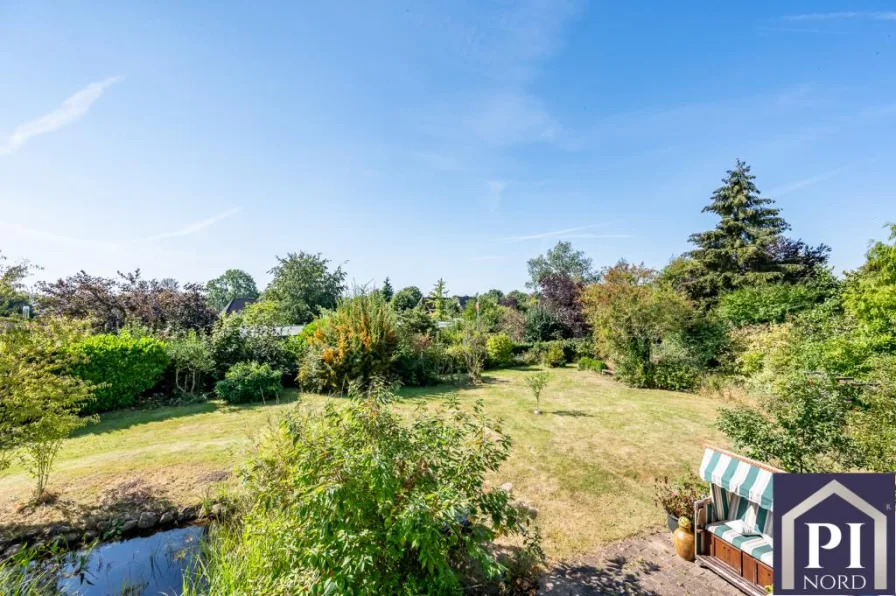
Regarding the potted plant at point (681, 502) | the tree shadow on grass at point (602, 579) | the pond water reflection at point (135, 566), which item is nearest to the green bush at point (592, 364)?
the potted plant at point (681, 502)

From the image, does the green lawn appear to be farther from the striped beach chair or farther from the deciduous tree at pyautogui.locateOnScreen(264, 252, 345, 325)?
the deciduous tree at pyautogui.locateOnScreen(264, 252, 345, 325)

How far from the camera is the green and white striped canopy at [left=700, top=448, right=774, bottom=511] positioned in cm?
355

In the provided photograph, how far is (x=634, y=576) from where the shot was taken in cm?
403

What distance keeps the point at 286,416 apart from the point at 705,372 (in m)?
15.6

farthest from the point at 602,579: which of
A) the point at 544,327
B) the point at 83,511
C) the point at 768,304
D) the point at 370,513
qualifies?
the point at 544,327

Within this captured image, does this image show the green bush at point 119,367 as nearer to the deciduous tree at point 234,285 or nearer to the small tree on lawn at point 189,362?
the small tree on lawn at point 189,362

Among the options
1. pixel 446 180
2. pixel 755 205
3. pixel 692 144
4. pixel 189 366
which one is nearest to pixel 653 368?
pixel 692 144

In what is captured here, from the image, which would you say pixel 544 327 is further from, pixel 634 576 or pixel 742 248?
pixel 634 576

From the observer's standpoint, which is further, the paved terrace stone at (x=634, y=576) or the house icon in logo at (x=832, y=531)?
the paved terrace stone at (x=634, y=576)

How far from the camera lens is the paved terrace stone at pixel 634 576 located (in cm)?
378

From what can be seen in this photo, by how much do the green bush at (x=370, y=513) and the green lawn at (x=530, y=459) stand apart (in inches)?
31.8

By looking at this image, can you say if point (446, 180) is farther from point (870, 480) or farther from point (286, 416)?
point (870, 480)

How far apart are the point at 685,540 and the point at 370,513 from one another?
3953 mm

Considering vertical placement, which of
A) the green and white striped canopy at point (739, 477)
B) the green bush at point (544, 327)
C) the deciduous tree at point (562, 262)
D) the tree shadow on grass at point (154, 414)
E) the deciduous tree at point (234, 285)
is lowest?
the tree shadow on grass at point (154, 414)
